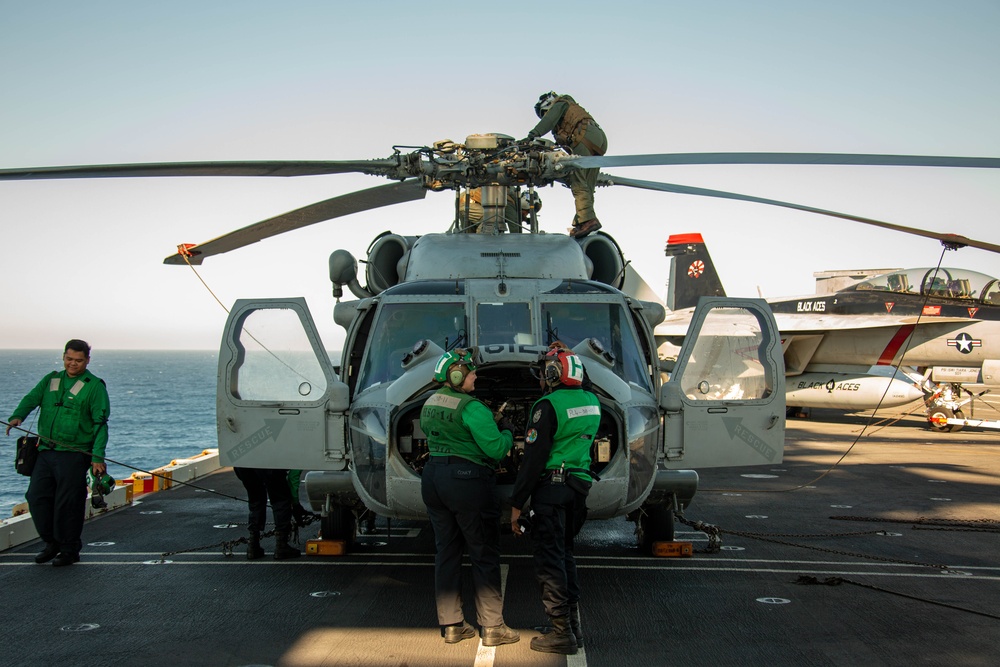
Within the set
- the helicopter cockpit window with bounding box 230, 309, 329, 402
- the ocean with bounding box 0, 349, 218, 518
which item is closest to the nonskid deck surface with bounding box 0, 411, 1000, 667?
the helicopter cockpit window with bounding box 230, 309, 329, 402

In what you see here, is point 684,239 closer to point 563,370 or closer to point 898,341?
point 898,341

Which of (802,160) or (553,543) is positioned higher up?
(802,160)

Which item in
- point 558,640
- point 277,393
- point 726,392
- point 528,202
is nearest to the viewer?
point 558,640

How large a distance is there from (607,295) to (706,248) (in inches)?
1091

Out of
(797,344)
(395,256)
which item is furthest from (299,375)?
(797,344)

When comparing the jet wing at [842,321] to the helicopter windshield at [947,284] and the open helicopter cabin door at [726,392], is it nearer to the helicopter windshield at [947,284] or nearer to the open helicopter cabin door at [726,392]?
the helicopter windshield at [947,284]

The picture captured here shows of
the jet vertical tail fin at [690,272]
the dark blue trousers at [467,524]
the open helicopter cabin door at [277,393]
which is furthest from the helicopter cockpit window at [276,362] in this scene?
the jet vertical tail fin at [690,272]

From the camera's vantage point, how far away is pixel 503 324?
24.6ft

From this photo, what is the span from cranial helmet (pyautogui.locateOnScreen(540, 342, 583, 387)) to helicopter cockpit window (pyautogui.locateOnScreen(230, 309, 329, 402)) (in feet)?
7.34

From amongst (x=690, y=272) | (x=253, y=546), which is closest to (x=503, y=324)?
(x=253, y=546)

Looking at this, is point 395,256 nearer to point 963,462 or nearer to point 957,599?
point 957,599

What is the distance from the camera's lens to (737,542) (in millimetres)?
8969

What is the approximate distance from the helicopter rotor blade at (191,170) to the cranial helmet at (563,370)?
3.13 meters

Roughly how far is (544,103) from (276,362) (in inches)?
161
